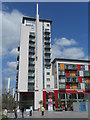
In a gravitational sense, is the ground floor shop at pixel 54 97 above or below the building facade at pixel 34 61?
below

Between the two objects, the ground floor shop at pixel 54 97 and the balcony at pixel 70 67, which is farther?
the balcony at pixel 70 67

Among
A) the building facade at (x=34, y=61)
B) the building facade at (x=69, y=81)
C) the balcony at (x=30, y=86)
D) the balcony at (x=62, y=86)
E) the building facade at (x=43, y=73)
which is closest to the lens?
the building facade at (x=69, y=81)

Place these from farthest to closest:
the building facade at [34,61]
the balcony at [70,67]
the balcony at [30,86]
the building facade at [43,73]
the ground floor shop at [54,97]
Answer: the balcony at [70,67] → the balcony at [30,86] → the building facade at [34,61] → the building facade at [43,73] → the ground floor shop at [54,97]

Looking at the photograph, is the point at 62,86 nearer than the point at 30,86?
No

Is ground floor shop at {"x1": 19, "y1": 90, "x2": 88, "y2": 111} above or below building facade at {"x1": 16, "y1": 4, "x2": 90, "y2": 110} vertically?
below

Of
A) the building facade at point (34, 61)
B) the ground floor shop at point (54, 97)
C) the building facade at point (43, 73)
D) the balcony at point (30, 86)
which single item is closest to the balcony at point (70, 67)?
the building facade at point (43, 73)

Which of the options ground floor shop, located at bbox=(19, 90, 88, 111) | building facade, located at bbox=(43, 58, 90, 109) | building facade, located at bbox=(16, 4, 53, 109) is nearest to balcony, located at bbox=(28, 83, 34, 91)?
building facade, located at bbox=(16, 4, 53, 109)

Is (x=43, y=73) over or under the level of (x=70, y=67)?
under

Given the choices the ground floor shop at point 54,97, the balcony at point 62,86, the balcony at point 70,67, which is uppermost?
the balcony at point 70,67

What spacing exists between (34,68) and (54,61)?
29.5 feet

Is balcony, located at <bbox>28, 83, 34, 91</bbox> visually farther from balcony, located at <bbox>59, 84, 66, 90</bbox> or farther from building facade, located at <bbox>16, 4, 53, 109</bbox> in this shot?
balcony, located at <bbox>59, 84, 66, 90</bbox>

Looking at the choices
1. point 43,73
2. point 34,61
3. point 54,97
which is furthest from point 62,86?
point 34,61

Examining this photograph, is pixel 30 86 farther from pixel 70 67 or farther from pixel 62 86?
pixel 70 67

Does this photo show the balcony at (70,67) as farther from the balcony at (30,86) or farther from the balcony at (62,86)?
the balcony at (30,86)
